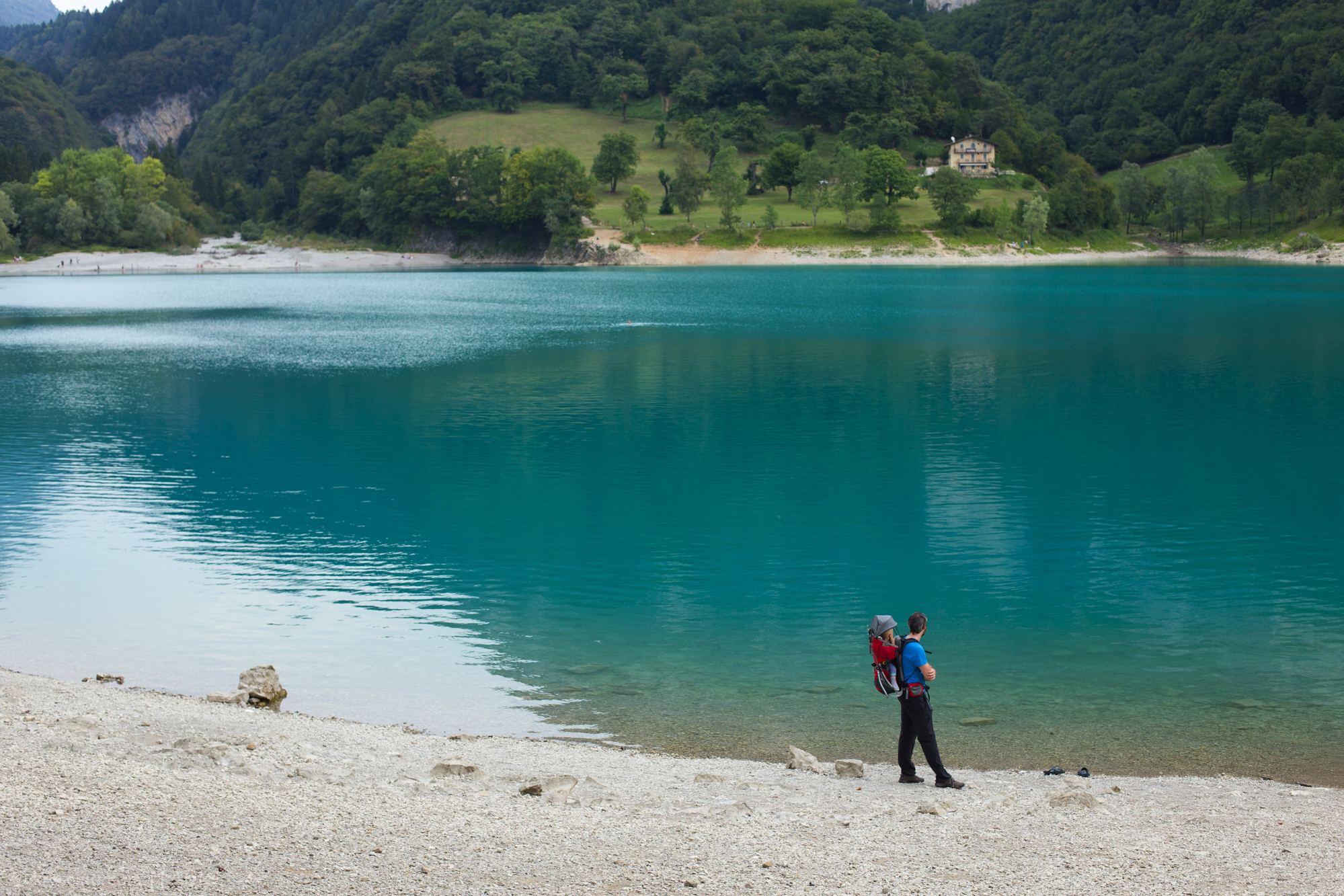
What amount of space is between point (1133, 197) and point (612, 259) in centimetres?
8853

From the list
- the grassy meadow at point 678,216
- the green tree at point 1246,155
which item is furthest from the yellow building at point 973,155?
the green tree at point 1246,155

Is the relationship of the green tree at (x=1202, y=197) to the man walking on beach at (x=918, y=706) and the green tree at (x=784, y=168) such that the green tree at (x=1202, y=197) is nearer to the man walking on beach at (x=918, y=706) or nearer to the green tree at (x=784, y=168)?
the green tree at (x=784, y=168)

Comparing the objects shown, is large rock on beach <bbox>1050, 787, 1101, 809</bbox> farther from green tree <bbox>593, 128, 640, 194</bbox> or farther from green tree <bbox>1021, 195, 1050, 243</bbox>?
green tree <bbox>593, 128, 640, 194</bbox>

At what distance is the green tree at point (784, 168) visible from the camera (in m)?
167

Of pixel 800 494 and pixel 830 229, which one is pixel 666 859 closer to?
pixel 800 494

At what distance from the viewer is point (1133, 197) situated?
173500mm

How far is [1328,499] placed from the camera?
25.0 m

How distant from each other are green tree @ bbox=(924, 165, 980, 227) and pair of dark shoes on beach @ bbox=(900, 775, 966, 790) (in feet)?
482

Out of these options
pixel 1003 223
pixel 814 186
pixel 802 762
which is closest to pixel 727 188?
pixel 814 186

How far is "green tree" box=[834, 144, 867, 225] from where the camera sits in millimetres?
148125

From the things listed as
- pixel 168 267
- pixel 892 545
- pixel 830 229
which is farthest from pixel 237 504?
pixel 168 267

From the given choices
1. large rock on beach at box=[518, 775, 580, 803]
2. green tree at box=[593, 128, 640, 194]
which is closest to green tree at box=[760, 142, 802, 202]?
green tree at box=[593, 128, 640, 194]

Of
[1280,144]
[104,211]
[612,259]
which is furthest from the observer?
[1280,144]

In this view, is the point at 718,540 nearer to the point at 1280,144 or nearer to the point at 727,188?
the point at 727,188
